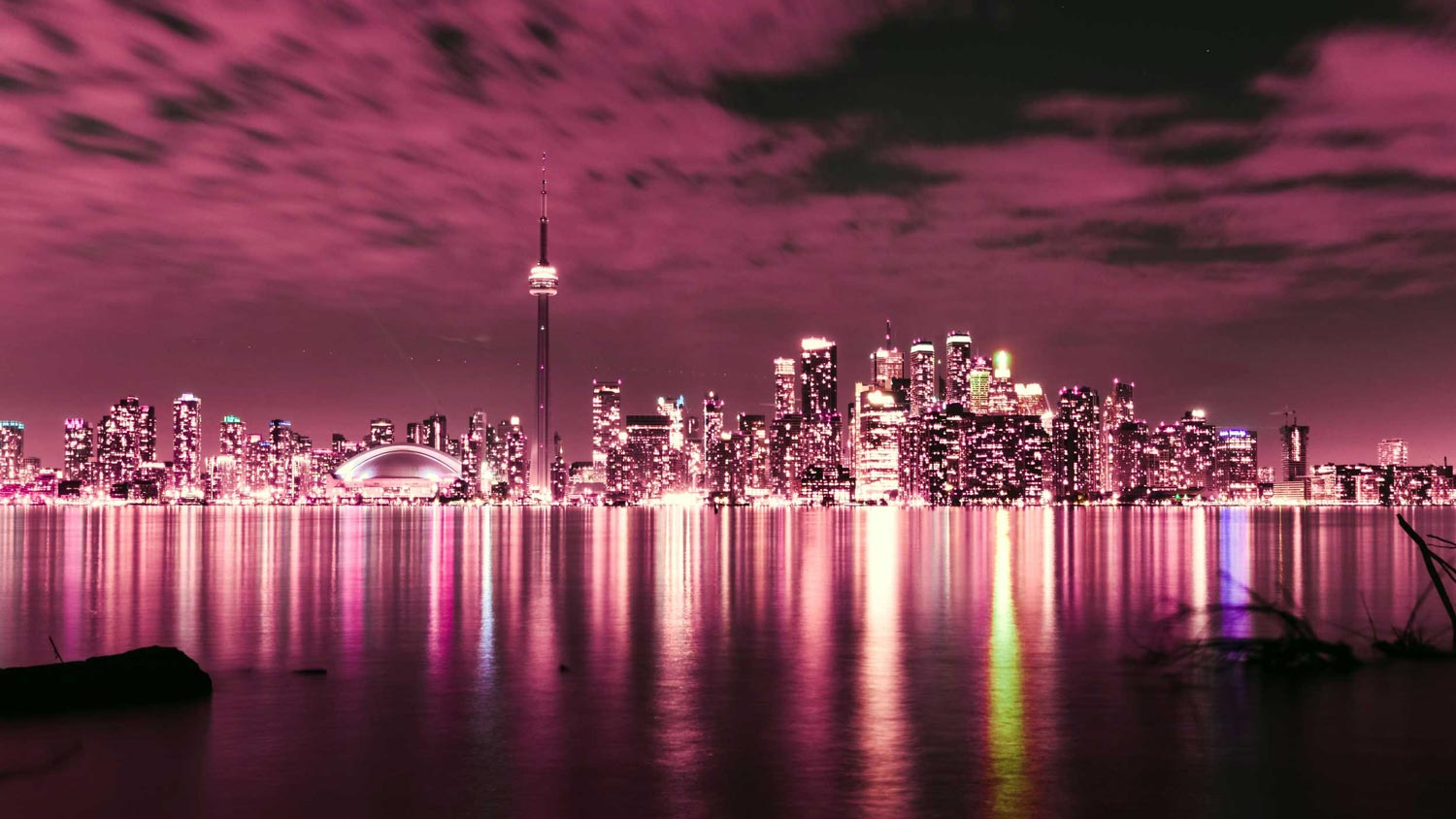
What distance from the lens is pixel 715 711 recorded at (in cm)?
2108

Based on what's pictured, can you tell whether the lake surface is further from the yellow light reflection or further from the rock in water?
the rock in water

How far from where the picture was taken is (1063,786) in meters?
15.3

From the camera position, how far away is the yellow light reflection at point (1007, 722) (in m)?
14.9

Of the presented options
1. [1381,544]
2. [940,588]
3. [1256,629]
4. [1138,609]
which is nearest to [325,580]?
[940,588]

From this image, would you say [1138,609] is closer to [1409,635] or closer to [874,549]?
[1409,635]

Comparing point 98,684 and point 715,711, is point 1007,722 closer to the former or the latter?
point 715,711

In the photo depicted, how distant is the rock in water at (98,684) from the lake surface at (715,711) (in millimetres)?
895

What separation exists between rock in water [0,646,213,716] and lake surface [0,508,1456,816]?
0.90 m

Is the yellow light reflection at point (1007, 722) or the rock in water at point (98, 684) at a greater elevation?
the rock in water at point (98, 684)

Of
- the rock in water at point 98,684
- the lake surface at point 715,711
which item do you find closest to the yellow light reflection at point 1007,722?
the lake surface at point 715,711

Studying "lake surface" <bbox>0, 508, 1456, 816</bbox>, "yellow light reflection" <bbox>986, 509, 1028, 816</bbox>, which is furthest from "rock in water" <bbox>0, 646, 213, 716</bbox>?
"yellow light reflection" <bbox>986, 509, 1028, 816</bbox>

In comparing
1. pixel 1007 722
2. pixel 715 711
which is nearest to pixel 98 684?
pixel 715 711

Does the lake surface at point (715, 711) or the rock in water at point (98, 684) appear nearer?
the lake surface at point (715, 711)

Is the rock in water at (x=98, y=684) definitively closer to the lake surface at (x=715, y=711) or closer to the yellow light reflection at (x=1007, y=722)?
the lake surface at (x=715, y=711)
